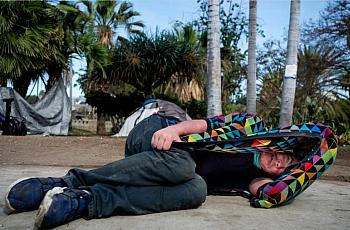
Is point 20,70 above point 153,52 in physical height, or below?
below

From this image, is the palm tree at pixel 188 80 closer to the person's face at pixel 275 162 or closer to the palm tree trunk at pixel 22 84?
the palm tree trunk at pixel 22 84

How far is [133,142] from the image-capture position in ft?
6.77

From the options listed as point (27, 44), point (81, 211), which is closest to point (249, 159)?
point (81, 211)

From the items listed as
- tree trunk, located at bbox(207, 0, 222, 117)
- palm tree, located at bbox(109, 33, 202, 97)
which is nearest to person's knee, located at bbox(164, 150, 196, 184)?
tree trunk, located at bbox(207, 0, 222, 117)

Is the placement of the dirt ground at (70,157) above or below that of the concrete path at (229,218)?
below

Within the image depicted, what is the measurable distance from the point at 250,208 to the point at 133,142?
0.68 metres

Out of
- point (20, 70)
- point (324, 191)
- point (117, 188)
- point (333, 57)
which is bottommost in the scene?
point (324, 191)

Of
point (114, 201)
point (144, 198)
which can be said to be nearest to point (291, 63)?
point (144, 198)

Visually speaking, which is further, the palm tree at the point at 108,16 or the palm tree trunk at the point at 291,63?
the palm tree at the point at 108,16

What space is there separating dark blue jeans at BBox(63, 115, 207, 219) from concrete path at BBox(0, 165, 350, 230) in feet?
0.15

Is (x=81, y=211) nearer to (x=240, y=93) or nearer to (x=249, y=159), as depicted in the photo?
(x=249, y=159)

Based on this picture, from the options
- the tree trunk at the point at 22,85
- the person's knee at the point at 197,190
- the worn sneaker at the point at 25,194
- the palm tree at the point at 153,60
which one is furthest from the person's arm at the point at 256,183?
the palm tree at the point at 153,60

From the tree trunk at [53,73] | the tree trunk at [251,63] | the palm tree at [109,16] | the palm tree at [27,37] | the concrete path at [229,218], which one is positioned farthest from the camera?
the palm tree at [109,16]

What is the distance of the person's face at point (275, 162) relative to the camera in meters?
2.15
